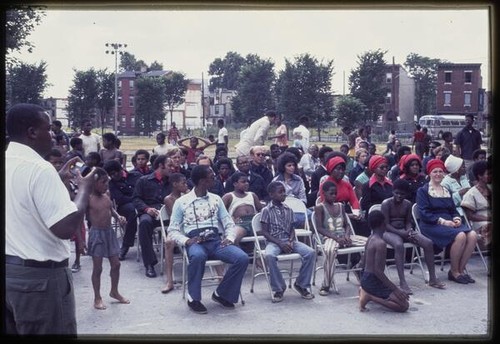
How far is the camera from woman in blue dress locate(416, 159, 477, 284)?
295 inches

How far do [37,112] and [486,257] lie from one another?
6912 mm

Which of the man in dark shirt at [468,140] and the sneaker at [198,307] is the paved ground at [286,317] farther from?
the man in dark shirt at [468,140]

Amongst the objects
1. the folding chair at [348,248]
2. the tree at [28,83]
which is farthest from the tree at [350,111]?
the folding chair at [348,248]

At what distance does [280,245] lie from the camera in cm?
691

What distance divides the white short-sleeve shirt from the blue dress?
5.47 m

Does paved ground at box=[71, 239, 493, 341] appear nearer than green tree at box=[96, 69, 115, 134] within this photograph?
Yes

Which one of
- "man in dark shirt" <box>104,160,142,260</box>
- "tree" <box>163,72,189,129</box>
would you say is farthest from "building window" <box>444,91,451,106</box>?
"man in dark shirt" <box>104,160,142,260</box>

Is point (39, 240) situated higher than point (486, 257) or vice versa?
point (39, 240)

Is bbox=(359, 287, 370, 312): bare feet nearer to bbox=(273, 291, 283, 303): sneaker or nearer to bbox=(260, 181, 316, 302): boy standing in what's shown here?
bbox=(260, 181, 316, 302): boy standing

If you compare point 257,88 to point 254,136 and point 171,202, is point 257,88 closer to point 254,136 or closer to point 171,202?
point 254,136

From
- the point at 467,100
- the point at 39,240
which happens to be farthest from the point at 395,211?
the point at 467,100

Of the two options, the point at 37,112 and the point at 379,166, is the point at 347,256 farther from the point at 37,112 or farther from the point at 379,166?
the point at 37,112

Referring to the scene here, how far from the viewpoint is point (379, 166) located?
8.09m

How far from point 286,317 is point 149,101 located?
169ft
